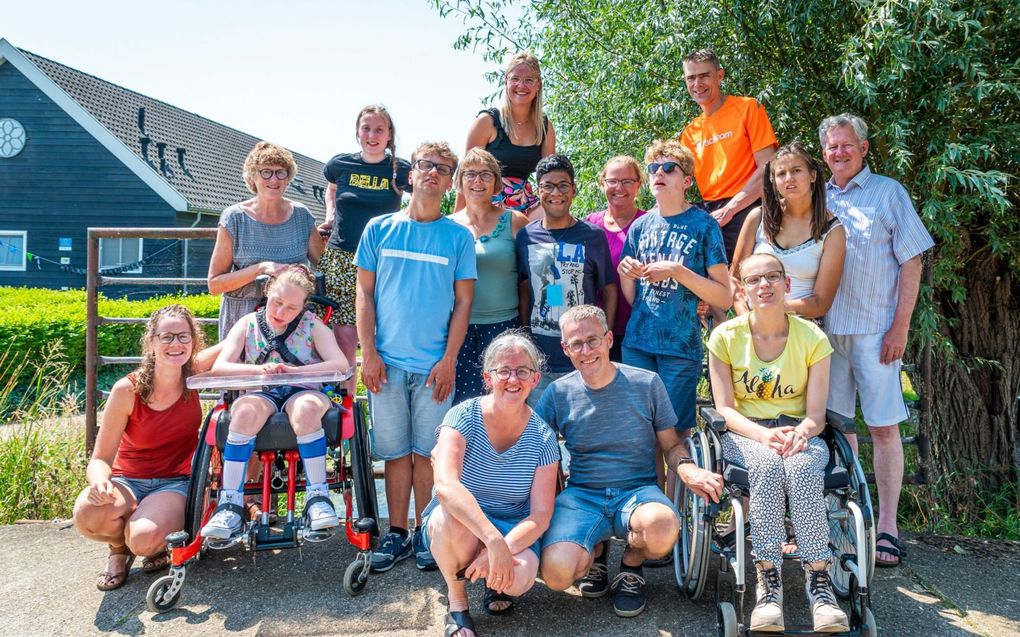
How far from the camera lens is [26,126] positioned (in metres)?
16.8

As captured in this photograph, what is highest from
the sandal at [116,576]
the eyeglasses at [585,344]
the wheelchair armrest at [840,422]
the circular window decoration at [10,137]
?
the circular window decoration at [10,137]

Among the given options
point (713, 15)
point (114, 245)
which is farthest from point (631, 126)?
point (114, 245)

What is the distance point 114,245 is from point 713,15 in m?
15.4

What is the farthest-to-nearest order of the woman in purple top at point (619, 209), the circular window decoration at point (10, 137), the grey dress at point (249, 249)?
the circular window decoration at point (10, 137) < the grey dress at point (249, 249) < the woman in purple top at point (619, 209)

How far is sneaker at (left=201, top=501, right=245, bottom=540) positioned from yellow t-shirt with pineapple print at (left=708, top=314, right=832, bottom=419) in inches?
76.3

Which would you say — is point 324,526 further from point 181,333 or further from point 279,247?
point 279,247

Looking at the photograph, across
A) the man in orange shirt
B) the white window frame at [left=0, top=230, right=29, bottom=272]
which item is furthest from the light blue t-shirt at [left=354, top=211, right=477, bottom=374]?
the white window frame at [left=0, top=230, right=29, bottom=272]

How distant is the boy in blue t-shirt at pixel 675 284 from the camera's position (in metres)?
3.15

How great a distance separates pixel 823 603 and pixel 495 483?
115 centimetres

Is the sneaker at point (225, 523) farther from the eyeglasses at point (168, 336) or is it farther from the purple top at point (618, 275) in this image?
the purple top at point (618, 275)

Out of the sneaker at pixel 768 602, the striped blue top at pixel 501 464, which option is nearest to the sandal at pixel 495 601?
the striped blue top at pixel 501 464

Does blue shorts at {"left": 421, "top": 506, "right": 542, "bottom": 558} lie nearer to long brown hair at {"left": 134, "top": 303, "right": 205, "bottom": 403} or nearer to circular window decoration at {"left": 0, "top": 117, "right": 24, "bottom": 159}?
long brown hair at {"left": 134, "top": 303, "right": 205, "bottom": 403}

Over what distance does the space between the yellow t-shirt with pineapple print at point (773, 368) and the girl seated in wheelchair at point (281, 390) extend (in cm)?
160

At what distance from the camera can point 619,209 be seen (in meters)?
3.58
